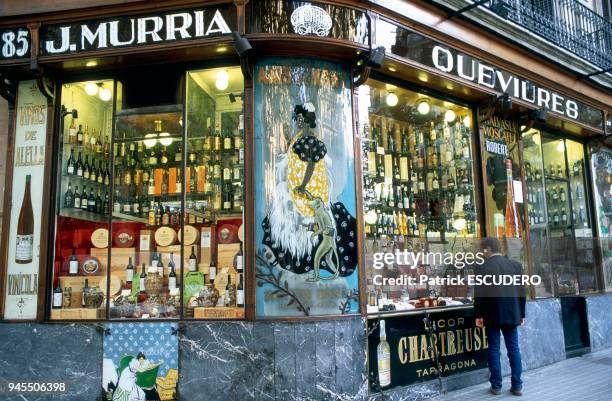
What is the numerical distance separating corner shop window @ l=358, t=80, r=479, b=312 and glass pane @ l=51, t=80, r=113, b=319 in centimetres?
352

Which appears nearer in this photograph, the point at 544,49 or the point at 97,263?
the point at 97,263

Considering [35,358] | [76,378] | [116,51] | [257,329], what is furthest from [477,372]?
[116,51]

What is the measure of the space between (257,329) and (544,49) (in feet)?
23.9

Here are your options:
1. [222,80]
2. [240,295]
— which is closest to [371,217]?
[240,295]

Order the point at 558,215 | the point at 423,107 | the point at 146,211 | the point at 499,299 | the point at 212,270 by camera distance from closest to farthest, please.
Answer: the point at 212,270, the point at 499,299, the point at 146,211, the point at 423,107, the point at 558,215

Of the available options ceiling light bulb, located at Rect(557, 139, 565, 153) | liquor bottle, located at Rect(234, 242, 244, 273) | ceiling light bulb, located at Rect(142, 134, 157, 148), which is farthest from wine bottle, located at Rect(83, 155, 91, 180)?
ceiling light bulb, located at Rect(557, 139, 565, 153)

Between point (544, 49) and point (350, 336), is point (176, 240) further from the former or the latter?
point (544, 49)

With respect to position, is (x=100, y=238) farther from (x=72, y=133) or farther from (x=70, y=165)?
(x=72, y=133)

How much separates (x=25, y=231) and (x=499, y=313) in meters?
6.28

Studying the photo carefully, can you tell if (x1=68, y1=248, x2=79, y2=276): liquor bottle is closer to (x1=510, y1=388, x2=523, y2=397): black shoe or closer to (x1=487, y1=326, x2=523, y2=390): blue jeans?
(x1=487, y1=326, x2=523, y2=390): blue jeans

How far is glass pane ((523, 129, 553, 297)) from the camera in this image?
10055mm

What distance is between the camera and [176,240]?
7324 mm

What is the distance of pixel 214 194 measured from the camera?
739 centimetres

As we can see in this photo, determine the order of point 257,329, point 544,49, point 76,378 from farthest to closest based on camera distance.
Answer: point 544,49, point 76,378, point 257,329
